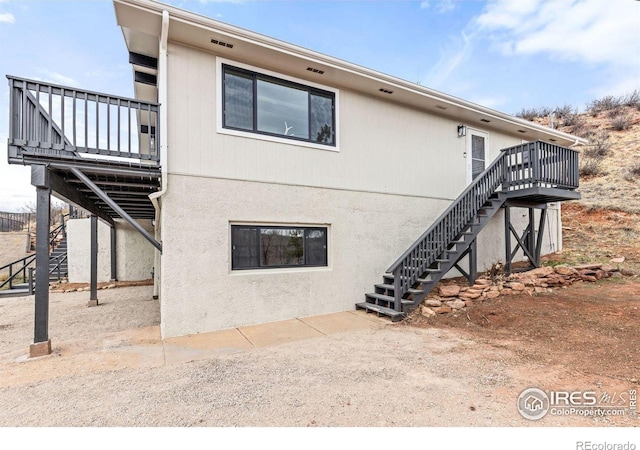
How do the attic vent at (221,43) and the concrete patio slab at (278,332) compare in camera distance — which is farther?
the attic vent at (221,43)

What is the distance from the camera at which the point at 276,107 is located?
588 cm

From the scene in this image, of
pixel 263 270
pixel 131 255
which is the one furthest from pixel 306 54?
pixel 131 255

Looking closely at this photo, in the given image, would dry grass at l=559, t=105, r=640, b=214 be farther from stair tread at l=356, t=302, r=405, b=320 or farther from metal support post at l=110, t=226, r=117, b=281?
metal support post at l=110, t=226, r=117, b=281

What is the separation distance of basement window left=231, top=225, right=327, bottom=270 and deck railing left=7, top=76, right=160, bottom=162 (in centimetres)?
191

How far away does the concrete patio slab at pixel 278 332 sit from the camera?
4.72 meters

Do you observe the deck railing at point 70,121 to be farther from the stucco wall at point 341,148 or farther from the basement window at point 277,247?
the basement window at point 277,247

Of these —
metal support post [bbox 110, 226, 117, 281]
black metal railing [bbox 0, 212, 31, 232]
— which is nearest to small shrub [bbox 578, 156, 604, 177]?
metal support post [bbox 110, 226, 117, 281]

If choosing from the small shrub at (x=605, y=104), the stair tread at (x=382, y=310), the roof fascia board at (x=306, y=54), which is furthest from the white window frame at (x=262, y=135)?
the small shrub at (x=605, y=104)

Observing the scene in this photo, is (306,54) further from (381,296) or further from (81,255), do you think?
(81,255)

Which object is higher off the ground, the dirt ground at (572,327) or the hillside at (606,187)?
the hillside at (606,187)

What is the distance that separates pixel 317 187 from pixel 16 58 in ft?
18.5

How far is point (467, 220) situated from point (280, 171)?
4.16 m

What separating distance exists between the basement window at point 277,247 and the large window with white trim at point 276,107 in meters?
1.80
